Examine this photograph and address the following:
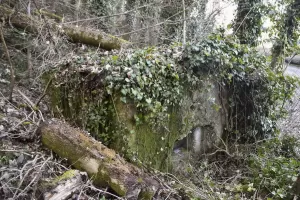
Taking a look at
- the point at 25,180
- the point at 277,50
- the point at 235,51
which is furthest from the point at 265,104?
the point at 25,180

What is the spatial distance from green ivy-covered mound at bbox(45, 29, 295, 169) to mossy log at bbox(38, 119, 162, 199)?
21.5 inches

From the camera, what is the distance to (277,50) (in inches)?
312

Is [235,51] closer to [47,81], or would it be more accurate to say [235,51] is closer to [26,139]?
[47,81]

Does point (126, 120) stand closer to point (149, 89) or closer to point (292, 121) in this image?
point (149, 89)

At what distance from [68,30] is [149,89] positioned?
3.89m

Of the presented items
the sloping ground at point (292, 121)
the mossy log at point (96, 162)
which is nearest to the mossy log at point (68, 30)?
the mossy log at point (96, 162)

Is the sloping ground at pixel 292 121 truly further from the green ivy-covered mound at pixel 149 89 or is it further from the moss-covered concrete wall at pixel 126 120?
the moss-covered concrete wall at pixel 126 120

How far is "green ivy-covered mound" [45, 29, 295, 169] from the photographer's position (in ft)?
13.6

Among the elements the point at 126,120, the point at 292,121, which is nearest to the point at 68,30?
the point at 126,120

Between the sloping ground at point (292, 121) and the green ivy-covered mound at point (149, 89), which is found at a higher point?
the green ivy-covered mound at point (149, 89)

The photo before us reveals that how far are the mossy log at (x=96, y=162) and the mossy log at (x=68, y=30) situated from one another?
3.39 meters

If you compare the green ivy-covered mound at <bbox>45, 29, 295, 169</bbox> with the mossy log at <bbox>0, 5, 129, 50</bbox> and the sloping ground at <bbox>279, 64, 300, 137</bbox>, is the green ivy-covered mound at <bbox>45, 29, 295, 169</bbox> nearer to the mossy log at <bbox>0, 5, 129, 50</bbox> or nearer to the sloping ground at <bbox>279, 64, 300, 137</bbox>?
the sloping ground at <bbox>279, 64, 300, 137</bbox>

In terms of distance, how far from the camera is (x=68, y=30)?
702 cm

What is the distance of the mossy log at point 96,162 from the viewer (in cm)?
338
